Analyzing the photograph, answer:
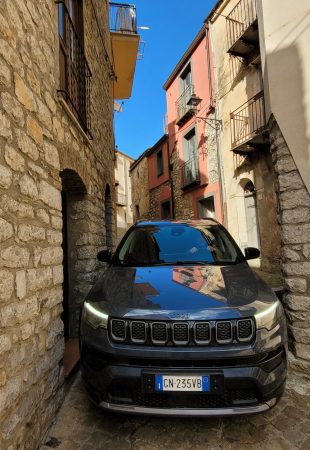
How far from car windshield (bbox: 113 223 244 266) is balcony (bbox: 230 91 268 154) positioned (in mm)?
5519

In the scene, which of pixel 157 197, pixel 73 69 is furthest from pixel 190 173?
pixel 73 69

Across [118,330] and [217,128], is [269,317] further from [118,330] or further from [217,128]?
[217,128]

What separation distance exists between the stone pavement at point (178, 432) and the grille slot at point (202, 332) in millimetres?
800

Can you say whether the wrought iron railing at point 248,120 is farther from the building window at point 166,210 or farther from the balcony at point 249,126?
the building window at point 166,210

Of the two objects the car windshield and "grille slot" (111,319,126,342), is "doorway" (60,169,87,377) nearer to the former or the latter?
the car windshield

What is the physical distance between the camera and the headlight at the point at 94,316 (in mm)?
2271

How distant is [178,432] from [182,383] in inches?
24.9

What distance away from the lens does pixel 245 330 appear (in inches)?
85.2

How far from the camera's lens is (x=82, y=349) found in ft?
7.94

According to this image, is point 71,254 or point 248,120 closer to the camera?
point 71,254

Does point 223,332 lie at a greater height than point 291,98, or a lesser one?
lesser

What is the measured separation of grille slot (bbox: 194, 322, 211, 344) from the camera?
6.99ft

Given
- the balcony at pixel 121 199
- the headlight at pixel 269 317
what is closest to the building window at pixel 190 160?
the headlight at pixel 269 317

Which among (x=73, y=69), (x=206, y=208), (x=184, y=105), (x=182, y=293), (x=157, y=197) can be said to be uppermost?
(x=184, y=105)
